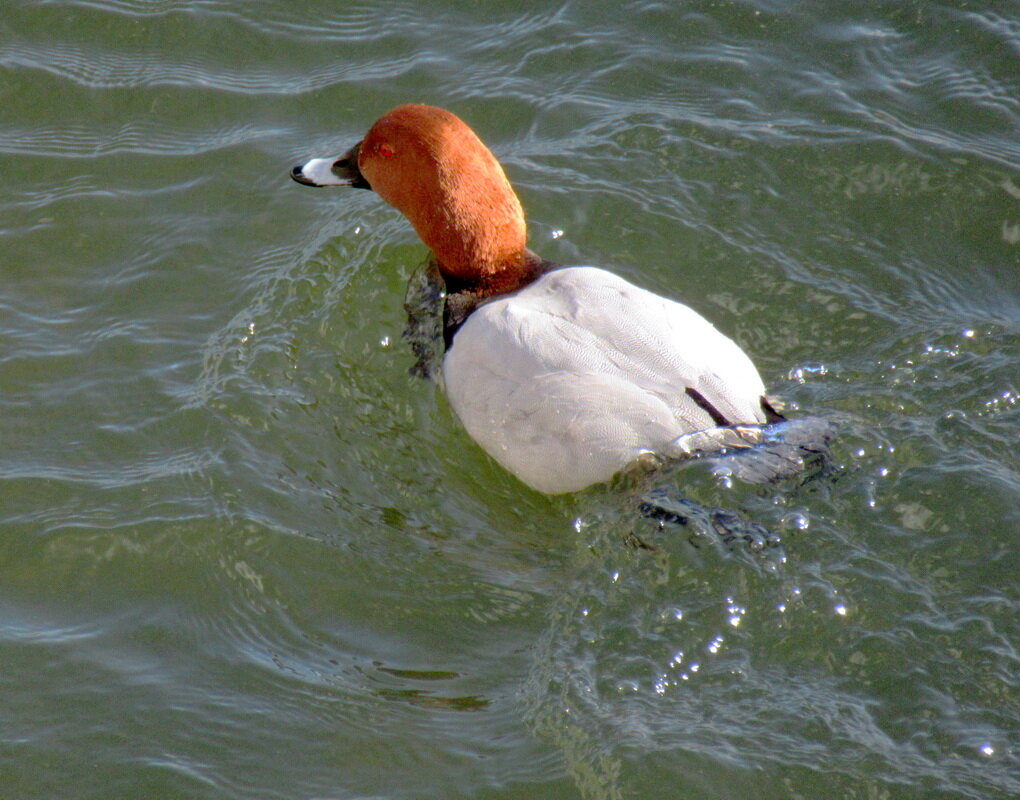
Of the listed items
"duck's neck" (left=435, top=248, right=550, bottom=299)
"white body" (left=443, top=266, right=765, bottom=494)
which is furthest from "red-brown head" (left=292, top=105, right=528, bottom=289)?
"white body" (left=443, top=266, right=765, bottom=494)

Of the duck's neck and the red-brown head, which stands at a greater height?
the red-brown head

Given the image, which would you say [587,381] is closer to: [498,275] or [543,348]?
[543,348]

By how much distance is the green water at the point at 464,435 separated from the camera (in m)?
3.19

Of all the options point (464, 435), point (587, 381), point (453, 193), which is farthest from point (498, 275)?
point (587, 381)

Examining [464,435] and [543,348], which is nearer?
[543,348]

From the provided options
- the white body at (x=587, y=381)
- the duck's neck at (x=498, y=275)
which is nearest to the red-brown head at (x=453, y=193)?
the duck's neck at (x=498, y=275)

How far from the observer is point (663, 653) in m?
3.34

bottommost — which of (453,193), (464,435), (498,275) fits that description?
(464,435)

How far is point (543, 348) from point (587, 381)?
22 centimetres

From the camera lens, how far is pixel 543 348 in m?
3.88

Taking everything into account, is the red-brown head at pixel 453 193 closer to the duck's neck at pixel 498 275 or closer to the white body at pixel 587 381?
the duck's neck at pixel 498 275

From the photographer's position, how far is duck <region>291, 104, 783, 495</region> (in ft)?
12.2

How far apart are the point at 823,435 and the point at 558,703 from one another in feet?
4.52

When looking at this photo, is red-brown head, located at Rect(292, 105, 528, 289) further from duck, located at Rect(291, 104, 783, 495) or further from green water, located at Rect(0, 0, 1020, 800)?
green water, located at Rect(0, 0, 1020, 800)
